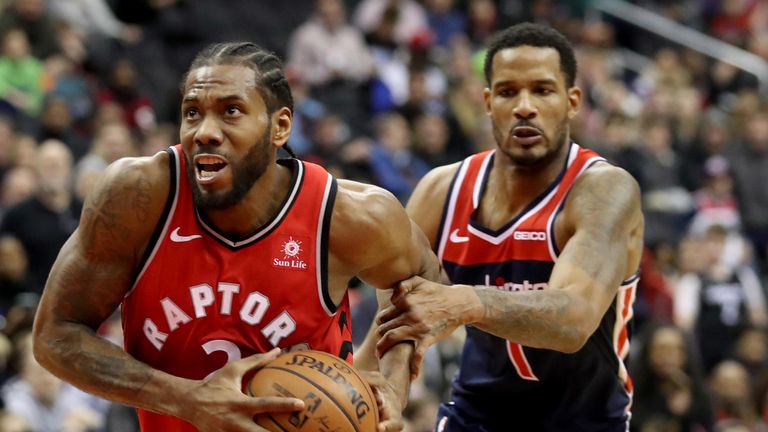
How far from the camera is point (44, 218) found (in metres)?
9.28

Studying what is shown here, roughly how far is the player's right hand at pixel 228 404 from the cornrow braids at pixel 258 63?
0.99m

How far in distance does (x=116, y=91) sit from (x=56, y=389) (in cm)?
441

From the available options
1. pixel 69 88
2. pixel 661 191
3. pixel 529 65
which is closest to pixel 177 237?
pixel 529 65

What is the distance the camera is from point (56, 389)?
26.6 ft

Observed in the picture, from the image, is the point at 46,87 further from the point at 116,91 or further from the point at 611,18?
the point at 611,18

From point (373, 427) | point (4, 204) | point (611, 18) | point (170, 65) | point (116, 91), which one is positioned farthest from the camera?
point (611, 18)

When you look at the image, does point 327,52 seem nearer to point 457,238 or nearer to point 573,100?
point 573,100

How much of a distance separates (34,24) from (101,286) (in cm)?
795

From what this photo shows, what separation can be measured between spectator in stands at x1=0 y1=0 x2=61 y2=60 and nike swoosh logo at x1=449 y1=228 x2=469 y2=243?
23.3ft

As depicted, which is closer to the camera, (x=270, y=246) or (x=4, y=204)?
(x=270, y=246)

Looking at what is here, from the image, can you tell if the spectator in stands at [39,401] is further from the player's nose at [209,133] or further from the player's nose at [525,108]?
the player's nose at [209,133]

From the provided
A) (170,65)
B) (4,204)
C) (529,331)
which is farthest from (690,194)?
(529,331)

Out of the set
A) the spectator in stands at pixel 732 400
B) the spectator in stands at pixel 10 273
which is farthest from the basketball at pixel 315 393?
the spectator in stands at pixel 732 400

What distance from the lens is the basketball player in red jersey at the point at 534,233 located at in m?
5.21
